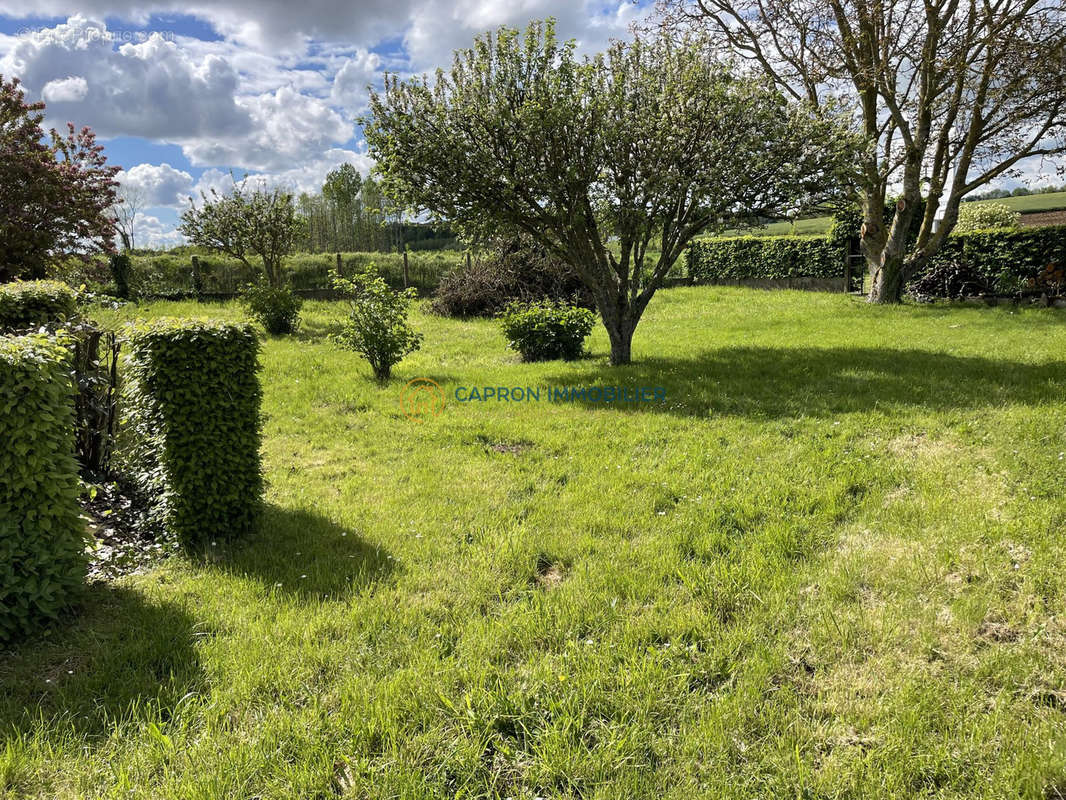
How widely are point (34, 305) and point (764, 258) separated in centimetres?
2178

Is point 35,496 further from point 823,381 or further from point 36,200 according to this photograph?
point 36,200

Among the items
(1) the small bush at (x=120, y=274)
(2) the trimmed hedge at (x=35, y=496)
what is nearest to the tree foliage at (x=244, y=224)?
(1) the small bush at (x=120, y=274)

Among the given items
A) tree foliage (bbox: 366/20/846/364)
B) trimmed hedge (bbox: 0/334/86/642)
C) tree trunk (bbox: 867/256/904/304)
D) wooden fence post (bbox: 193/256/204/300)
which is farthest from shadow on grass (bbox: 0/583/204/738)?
wooden fence post (bbox: 193/256/204/300)

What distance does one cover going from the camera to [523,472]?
5.21m

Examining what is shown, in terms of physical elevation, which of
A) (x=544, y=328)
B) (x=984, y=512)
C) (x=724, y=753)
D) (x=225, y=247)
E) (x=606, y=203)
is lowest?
(x=724, y=753)

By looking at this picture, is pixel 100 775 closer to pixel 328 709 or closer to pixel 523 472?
pixel 328 709

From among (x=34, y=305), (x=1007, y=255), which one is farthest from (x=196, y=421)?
(x=1007, y=255)

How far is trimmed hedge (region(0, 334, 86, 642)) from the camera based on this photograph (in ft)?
9.27

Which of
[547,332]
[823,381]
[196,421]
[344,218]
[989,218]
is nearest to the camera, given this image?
[196,421]

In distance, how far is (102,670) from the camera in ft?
8.59

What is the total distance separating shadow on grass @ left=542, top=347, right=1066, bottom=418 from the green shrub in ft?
18.6

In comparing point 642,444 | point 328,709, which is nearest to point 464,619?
point 328,709

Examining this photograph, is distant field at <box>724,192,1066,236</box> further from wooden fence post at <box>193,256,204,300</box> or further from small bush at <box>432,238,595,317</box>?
wooden fence post at <box>193,256,204,300</box>

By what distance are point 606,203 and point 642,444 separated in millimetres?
5195
